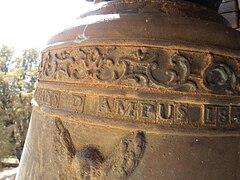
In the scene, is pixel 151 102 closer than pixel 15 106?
Yes

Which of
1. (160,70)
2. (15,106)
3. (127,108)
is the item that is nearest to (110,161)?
(127,108)

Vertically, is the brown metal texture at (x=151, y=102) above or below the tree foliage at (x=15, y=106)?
above

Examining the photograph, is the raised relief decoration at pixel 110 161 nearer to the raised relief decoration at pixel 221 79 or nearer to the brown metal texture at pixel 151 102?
the brown metal texture at pixel 151 102

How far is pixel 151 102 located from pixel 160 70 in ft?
0.24

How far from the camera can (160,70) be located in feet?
2.01

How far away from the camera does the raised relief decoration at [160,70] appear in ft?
2.00

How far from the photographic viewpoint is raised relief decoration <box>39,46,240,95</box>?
610 mm

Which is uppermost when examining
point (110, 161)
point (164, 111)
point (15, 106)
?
point (164, 111)

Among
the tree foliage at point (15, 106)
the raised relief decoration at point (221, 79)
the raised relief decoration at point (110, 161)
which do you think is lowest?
the tree foliage at point (15, 106)

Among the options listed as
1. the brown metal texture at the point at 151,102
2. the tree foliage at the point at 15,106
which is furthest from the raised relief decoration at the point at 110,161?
the tree foliage at the point at 15,106

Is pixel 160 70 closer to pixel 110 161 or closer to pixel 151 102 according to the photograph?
pixel 151 102

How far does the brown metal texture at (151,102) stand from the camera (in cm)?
61

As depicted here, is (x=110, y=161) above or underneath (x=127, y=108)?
underneath

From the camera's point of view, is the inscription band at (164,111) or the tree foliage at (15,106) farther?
the tree foliage at (15,106)
